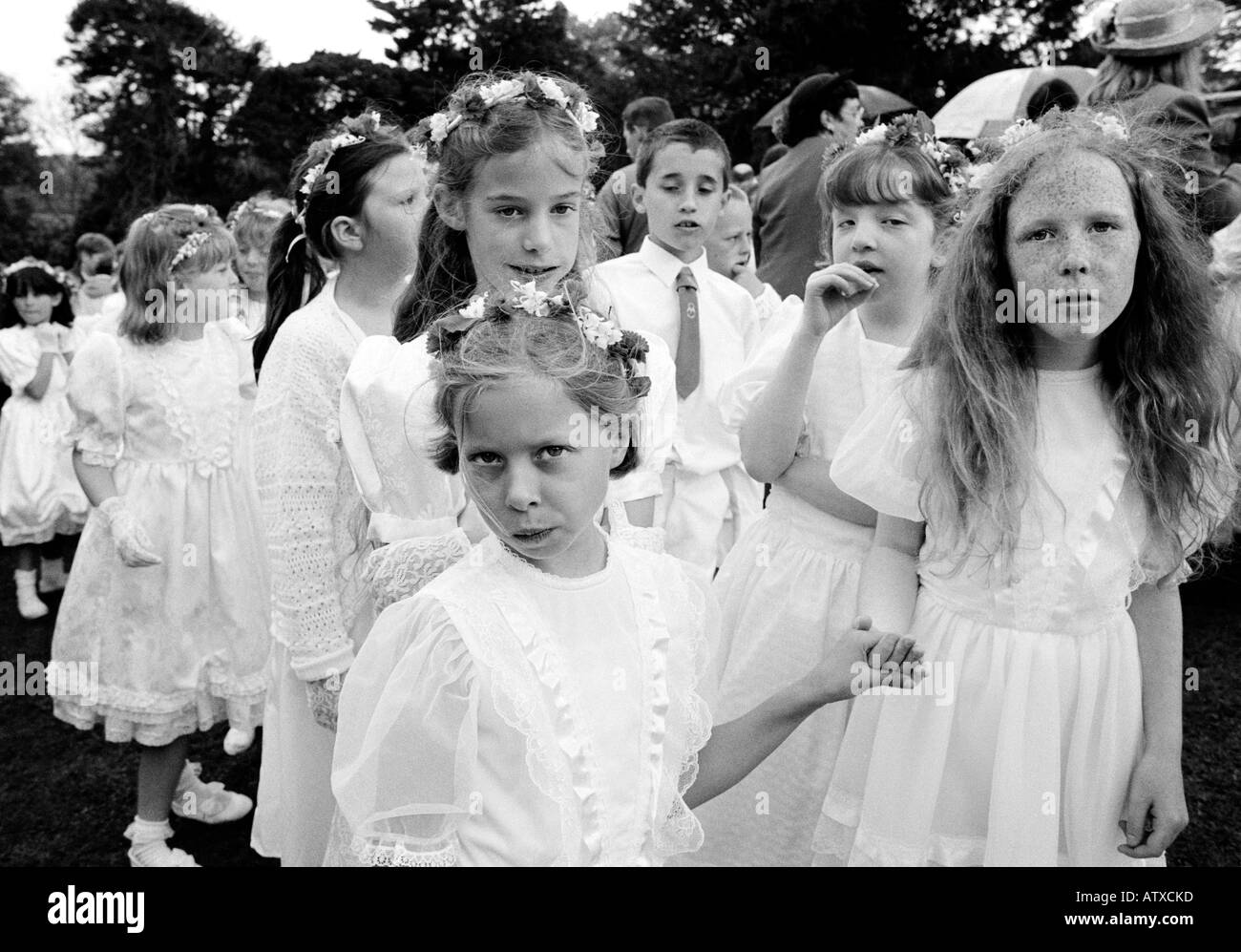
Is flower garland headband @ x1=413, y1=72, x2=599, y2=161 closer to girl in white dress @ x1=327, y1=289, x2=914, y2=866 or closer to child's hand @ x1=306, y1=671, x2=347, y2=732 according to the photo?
girl in white dress @ x1=327, y1=289, x2=914, y2=866

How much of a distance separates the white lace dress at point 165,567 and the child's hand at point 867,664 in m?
2.62

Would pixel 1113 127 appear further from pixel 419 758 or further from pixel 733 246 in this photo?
pixel 733 246

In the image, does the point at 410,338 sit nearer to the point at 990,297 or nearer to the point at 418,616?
the point at 418,616

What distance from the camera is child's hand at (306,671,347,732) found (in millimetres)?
2078

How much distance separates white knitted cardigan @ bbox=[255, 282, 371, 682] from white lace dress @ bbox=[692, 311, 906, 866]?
0.85 metres

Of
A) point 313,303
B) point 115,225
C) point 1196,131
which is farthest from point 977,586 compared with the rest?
point 115,225

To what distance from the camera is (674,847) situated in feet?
5.47

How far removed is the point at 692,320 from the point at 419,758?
8.39 feet

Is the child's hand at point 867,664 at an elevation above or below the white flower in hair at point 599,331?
below

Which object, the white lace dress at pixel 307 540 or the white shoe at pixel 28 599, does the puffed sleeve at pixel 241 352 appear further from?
the white shoe at pixel 28 599

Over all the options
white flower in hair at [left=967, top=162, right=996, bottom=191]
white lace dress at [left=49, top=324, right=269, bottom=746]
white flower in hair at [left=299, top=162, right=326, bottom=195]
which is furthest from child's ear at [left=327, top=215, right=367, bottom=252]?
white lace dress at [left=49, top=324, right=269, bottom=746]

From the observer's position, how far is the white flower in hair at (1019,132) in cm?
197

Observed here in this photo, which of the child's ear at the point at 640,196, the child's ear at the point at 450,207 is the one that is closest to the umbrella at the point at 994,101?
the child's ear at the point at 640,196

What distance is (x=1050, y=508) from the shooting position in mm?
1823
